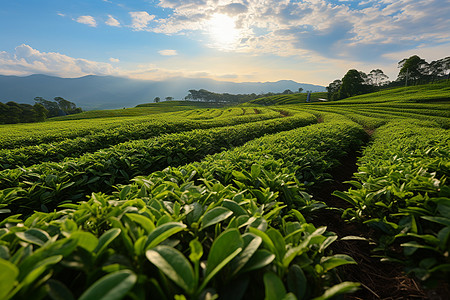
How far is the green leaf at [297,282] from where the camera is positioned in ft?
3.07

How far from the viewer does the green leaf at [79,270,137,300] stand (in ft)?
2.25

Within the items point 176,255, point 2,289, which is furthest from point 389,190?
point 2,289

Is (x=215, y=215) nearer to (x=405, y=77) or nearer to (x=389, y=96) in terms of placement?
(x=389, y=96)

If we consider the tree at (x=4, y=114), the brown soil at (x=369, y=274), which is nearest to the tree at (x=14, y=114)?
the tree at (x=4, y=114)

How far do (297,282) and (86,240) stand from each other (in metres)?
1.00

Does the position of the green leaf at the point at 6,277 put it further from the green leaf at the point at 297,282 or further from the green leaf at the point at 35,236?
the green leaf at the point at 297,282

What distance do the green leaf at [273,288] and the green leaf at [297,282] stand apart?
0.15 metres

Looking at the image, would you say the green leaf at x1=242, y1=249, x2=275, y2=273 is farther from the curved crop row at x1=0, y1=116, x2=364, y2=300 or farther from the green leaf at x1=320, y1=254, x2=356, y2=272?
the green leaf at x1=320, y1=254, x2=356, y2=272

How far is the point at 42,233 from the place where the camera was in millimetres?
1034

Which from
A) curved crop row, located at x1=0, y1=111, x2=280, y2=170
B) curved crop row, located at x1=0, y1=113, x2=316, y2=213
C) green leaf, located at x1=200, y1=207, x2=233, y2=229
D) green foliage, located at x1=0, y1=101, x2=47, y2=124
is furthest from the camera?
green foliage, located at x1=0, y1=101, x2=47, y2=124

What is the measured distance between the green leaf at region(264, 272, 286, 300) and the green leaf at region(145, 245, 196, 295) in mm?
301

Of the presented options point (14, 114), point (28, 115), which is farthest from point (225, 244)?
point (28, 115)

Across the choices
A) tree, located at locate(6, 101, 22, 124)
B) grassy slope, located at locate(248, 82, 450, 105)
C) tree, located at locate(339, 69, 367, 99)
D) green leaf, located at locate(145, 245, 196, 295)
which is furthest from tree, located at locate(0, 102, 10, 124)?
tree, located at locate(339, 69, 367, 99)

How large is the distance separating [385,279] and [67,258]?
221cm
